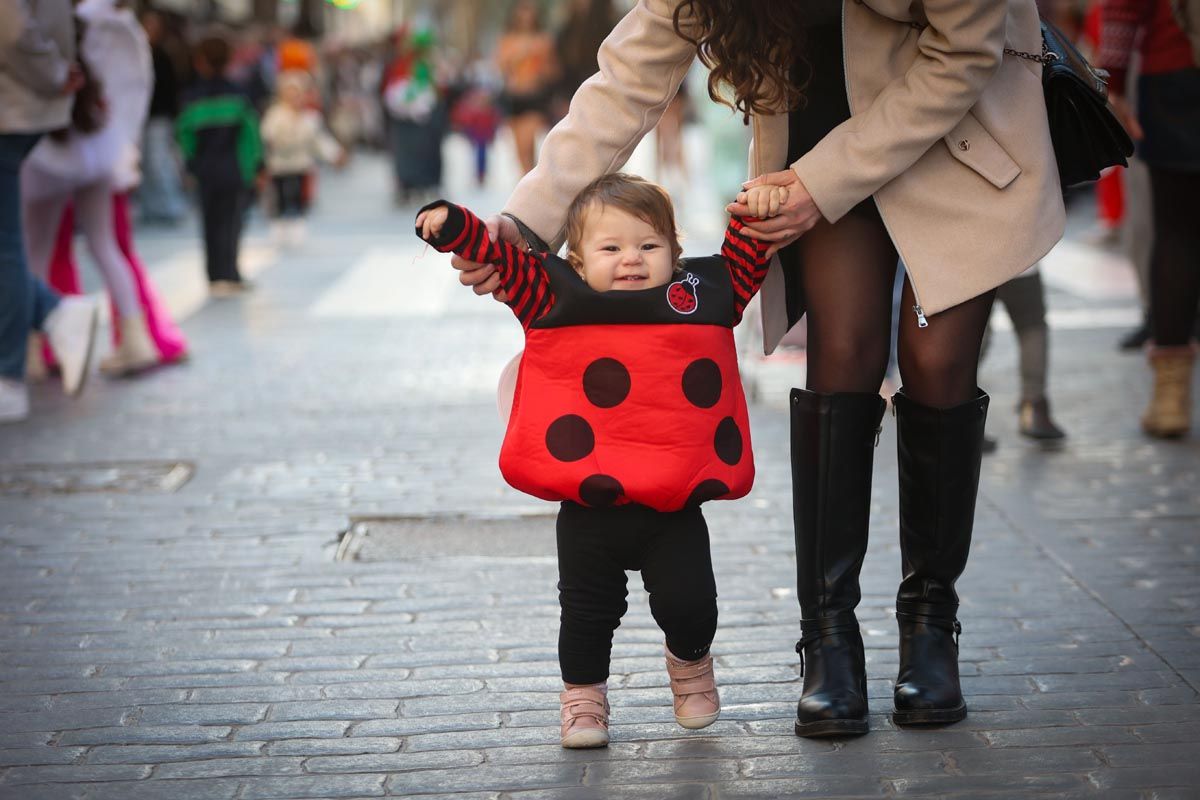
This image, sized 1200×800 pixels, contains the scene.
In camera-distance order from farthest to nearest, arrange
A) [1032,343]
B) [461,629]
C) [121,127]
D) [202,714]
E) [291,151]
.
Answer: [291,151] < [121,127] < [1032,343] < [461,629] < [202,714]

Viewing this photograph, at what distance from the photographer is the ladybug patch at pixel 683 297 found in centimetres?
303

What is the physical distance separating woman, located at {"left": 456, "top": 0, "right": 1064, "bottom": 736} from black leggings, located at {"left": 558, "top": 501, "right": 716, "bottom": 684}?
283 millimetres

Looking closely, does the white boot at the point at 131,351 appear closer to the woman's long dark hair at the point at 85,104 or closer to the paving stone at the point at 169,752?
the woman's long dark hair at the point at 85,104

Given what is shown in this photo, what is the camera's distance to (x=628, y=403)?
303 centimetres

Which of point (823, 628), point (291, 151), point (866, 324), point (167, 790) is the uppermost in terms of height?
point (291, 151)

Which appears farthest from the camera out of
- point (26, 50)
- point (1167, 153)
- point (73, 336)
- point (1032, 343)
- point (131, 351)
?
point (131, 351)

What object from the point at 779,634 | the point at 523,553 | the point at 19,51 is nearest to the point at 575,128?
the point at 779,634

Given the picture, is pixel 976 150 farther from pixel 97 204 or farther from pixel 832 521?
pixel 97 204

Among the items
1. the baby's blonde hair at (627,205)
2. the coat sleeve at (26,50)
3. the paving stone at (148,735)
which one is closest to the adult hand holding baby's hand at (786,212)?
the baby's blonde hair at (627,205)

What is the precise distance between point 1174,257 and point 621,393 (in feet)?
11.5

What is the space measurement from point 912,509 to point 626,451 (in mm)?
670

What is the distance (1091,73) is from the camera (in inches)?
129

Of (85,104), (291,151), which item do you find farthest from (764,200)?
(291,151)

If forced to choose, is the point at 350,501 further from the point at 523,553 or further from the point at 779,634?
the point at 779,634
